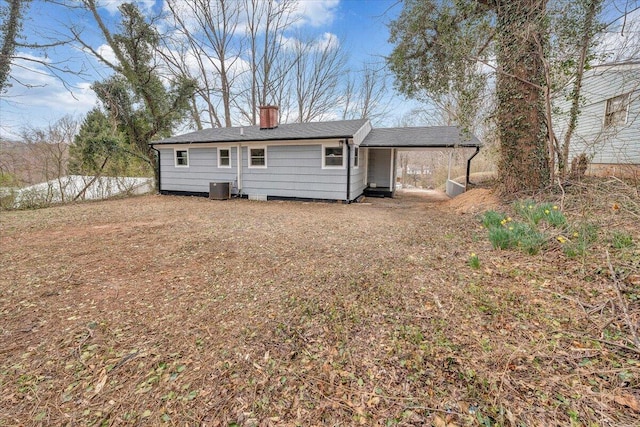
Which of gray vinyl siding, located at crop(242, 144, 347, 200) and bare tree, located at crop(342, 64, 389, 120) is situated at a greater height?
bare tree, located at crop(342, 64, 389, 120)

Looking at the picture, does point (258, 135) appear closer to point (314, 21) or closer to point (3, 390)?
point (3, 390)

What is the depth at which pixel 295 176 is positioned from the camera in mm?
9609

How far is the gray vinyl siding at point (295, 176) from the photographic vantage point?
9156mm

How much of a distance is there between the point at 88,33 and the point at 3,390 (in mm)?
15951

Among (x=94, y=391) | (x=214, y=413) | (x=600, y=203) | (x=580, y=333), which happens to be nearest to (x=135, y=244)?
(x=94, y=391)

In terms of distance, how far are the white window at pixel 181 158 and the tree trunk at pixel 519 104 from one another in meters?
10.8

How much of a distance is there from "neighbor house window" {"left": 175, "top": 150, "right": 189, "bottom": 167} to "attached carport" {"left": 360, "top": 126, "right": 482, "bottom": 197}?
707 centimetres

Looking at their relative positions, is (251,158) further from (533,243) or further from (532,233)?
(533,243)

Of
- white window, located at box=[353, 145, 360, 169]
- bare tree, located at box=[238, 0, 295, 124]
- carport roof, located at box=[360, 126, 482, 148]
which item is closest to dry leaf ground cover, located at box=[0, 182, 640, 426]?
carport roof, located at box=[360, 126, 482, 148]

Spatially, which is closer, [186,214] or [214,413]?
[214,413]

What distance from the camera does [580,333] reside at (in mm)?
1928

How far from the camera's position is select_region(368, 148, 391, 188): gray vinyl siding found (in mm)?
11711

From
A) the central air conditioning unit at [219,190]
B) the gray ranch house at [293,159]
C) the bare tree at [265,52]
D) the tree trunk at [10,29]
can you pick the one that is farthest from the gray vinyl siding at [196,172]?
the bare tree at [265,52]

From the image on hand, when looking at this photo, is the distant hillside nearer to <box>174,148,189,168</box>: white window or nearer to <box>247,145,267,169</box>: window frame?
<box>174,148,189,168</box>: white window
